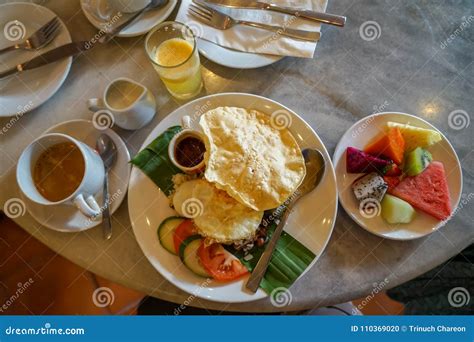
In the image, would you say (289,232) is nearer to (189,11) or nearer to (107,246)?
(107,246)

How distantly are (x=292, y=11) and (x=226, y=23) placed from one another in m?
0.24

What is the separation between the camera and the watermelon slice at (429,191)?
1229 mm

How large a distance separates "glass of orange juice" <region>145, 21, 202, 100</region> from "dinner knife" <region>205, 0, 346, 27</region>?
195 millimetres

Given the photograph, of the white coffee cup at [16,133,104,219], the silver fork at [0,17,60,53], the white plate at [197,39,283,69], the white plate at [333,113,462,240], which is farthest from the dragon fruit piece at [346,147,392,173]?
the silver fork at [0,17,60,53]

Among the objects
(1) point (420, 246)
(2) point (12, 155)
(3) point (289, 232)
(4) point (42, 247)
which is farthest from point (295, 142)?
(4) point (42, 247)

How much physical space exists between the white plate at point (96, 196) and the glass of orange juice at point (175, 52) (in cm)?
27

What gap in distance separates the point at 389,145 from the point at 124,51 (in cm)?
99

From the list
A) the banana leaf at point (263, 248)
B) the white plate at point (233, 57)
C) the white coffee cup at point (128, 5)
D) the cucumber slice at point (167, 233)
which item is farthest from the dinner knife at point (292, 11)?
the cucumber slice at point (167, 233)

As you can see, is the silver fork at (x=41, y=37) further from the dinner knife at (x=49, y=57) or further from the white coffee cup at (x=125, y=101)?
the white coffee cup at (x=125, y=101)

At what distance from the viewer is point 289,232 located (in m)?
1.23

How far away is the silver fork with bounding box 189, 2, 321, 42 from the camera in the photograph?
1.36 meters

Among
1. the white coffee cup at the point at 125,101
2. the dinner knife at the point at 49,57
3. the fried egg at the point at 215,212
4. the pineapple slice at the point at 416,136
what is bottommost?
the fried egg at the point at 215,212

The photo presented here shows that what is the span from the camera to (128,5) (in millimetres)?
1376

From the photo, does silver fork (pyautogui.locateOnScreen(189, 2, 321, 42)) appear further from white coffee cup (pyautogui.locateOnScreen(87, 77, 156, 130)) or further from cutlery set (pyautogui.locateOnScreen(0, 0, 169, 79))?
white coffee cup (pyautogui.locateOnScreen(87, 77, 156, 130))
